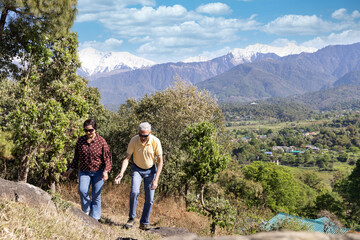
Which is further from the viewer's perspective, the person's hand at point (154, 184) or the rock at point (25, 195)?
the person's hand at point (154, 184)

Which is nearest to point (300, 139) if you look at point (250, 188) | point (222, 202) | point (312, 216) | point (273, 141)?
point (273, 141)

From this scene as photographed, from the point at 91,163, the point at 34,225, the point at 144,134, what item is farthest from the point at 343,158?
the point at 34,225

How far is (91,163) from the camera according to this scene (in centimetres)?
637

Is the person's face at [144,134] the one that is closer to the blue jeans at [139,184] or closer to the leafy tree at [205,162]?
the blue jeans at [139,184]

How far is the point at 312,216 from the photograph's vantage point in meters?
49.6

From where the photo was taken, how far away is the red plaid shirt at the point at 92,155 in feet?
20.9

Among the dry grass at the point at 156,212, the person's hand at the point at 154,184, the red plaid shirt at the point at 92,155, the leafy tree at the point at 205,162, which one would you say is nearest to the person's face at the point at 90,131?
the red plaid shirt at the point at 92,155

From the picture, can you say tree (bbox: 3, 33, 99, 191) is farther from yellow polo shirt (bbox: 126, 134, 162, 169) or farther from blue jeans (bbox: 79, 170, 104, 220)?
yellow polo shirt (bbox: 126, 134, 162, 169)

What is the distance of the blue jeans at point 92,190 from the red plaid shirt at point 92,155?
0.17m

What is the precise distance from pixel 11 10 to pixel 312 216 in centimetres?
5496

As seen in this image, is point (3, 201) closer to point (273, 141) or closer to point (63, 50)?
point (63, 50)

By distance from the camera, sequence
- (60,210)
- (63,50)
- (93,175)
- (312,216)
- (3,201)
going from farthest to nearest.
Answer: (312,216) → (63,50) → (93,175) → (60,210) → (3,201)

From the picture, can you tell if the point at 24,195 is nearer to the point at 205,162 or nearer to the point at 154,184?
the point at 154,184

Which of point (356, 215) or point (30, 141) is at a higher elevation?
point (30, 141)
